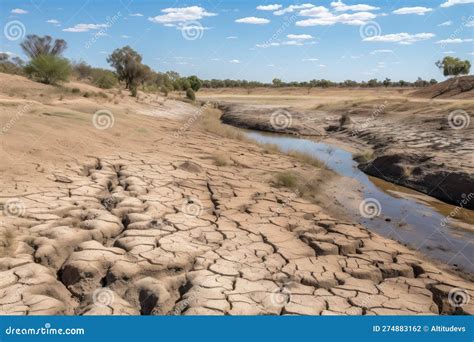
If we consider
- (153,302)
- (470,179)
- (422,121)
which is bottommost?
(153,302)

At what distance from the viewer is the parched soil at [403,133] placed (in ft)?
31.6

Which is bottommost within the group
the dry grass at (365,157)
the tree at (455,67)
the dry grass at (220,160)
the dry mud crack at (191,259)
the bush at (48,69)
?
the dry mud crack at (191,259)

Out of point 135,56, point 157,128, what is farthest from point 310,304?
point 135,56

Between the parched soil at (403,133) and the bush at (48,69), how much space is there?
8.65 m

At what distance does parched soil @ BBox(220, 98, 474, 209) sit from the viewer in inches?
379

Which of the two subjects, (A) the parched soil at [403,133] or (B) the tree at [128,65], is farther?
(B) the tree at [128,65]

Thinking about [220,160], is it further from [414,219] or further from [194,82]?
[194,82]

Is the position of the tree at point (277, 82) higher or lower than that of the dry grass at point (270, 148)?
higher

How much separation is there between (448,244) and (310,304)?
3472 mm

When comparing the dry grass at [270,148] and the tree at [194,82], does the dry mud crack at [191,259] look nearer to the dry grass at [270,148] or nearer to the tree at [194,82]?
the dry grass at [270,148]

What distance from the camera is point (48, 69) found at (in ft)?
Answer: 60.8

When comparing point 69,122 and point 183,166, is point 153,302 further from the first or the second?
point 69,122

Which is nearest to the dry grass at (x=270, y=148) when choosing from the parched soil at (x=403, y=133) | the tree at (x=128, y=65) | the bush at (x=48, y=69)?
the parched soil at (x=403, y=133)

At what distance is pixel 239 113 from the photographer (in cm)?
2528
